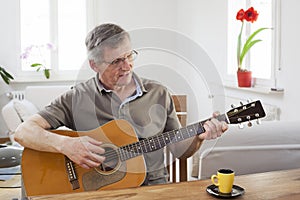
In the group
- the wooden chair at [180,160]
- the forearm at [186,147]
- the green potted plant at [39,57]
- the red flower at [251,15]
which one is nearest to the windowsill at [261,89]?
the red flower at [251,15]

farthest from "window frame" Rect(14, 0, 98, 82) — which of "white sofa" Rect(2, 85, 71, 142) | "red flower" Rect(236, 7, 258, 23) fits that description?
"red flower" Rect(236, 7, 258, 23)

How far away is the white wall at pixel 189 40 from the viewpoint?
3.09 meters

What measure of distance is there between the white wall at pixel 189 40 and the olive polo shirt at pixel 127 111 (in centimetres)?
10

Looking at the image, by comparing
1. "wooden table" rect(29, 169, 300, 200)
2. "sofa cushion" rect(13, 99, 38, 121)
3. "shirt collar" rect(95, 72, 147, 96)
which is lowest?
"sofa cushion" rect(13, 99, 38, 121)

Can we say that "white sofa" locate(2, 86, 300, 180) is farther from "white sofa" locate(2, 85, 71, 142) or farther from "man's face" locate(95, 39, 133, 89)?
"white sofa" locate(2, 85, 71, 142)

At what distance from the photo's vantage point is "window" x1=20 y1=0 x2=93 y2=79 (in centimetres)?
539

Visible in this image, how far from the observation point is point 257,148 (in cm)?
184

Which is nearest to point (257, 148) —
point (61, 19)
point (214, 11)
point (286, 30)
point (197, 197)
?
point (197, 197)

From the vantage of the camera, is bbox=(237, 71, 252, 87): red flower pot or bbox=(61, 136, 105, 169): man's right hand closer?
bbox=(61, 136, 105, 169): man's right hand

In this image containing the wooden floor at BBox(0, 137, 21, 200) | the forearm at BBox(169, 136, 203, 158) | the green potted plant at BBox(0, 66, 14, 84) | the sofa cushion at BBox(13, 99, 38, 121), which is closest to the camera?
the forearm at BBox(169, 136, 203, 158)

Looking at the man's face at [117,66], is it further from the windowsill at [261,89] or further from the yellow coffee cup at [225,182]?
the windowsill at [261,89]

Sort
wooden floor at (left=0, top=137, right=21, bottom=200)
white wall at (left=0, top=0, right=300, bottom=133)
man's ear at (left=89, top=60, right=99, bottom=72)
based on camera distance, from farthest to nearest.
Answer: white wall at (left=0, top=0, right=300, bottom=133)
wooden floor at (left=0, top=137, right=21, bottom=200)
man's ear at (left=89, top=60, right=99, bottom=72)

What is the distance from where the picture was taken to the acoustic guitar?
175 centimetres

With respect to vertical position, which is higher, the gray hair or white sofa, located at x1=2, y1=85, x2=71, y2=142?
the gray hair
